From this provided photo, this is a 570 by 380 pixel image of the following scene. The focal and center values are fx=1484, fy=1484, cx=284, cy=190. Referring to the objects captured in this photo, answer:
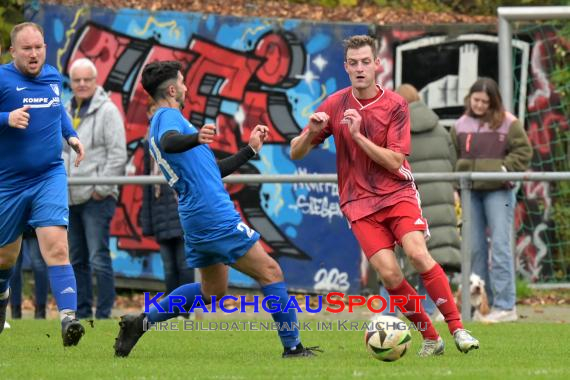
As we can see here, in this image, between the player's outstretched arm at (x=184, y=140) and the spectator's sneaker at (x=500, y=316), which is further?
the spectator's sneaker at (x=500, y=316)

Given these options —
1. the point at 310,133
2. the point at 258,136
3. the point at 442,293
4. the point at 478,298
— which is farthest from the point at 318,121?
the point at 478,298

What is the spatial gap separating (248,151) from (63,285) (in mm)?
1901

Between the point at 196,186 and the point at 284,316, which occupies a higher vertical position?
the point at 196,186

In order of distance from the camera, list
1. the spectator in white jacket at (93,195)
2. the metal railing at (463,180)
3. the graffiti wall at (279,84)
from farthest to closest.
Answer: the graffiti wall at (279,84) → the spectator in white jacket at (93,195) → the metal railing at (463,180)

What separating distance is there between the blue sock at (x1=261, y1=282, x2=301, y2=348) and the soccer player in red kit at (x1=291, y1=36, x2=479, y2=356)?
674 mm

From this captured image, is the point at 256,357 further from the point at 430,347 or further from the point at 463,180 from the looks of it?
the point at 463,180

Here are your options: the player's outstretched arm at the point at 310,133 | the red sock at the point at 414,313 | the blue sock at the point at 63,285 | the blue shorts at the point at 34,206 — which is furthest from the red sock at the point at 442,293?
the blue shorts at the point at 34,206

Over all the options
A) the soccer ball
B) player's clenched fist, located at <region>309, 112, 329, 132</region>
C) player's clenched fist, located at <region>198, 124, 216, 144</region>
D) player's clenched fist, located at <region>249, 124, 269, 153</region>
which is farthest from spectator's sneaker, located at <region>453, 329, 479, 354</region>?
player's clenched fist, located at <region>198, 124, 216, 144</region>

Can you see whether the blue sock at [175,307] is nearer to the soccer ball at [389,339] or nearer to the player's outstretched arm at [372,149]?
the soccer ball at [389,339]

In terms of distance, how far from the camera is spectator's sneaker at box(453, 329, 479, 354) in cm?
1023

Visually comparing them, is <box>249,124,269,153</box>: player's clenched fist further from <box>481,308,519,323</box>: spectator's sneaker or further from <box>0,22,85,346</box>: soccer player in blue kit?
<box>481,308,519,323</box>: spectator's sneaker

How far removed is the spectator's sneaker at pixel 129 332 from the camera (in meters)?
10.4

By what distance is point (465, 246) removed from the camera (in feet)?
45.3

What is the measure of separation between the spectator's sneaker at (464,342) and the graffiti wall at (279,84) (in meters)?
6.90
